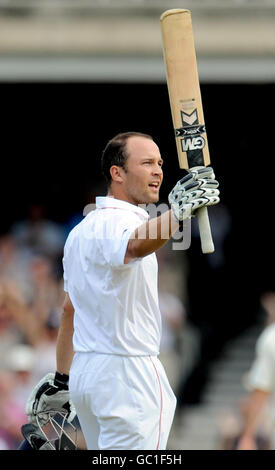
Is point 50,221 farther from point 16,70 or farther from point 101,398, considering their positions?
point 101,398

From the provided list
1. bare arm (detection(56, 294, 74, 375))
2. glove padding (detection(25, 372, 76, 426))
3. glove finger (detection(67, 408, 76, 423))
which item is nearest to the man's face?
bare arm (detection(56, 294, 74, 375))

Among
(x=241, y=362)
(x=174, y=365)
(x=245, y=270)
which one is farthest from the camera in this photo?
(x=245, y=270)

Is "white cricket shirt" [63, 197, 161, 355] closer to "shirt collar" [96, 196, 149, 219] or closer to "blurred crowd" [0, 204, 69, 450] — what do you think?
"shirt collar" [96, 196, 149, 219]

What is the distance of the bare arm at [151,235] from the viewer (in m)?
4.14

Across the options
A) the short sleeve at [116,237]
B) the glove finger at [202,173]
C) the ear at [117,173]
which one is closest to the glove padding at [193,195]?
the glove finger at [202,173]

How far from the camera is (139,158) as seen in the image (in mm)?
4562

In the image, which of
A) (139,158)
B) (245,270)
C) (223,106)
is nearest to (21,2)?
(223,106)

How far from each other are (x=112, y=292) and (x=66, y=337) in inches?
21.3

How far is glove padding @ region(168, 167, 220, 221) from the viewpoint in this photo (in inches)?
165

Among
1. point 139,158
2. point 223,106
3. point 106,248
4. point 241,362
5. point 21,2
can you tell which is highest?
point 21,2

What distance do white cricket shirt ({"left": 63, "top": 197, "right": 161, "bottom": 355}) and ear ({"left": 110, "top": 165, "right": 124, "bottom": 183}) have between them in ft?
0.34

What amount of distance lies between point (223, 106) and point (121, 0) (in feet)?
8.91

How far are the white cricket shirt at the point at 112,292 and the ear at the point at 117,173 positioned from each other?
0.34ft

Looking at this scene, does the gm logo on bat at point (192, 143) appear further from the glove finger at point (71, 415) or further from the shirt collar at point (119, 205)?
the glove finger at point (71, 415)
